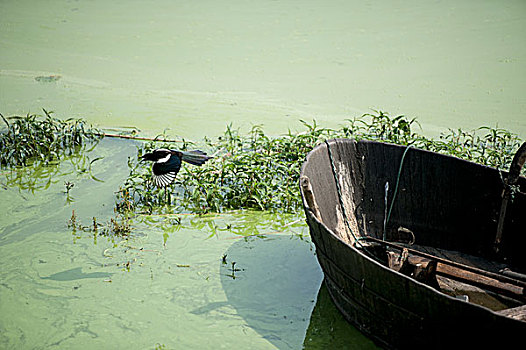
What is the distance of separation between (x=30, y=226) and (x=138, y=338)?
3.71ft

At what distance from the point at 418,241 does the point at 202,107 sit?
85.6 inches

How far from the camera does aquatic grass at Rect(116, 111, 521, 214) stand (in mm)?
2941

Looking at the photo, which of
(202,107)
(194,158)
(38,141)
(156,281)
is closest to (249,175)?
(194,158)

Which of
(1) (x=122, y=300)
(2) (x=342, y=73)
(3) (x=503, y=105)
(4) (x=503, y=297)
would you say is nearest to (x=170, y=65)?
(2) (x=342, y=73)

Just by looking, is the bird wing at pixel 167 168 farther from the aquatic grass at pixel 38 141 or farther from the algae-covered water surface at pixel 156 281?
the aquatic grass at pixel 38 141

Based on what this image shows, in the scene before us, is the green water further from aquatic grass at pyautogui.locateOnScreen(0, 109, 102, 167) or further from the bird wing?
the bird wing

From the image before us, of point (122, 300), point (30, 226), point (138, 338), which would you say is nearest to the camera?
point (138, 338)

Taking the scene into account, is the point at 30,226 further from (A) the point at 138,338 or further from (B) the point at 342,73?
(B) the point at 342,73

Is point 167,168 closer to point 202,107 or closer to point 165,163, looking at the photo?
point 165,163

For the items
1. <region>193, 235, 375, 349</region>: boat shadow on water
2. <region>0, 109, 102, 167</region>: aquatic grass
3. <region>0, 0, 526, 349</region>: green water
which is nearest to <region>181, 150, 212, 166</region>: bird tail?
<region>0, 0, 526, 349</region>: green water

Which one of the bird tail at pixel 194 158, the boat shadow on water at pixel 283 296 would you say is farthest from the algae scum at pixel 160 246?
the bird tail at pixel 194 158

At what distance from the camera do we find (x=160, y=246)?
2594 millimetres

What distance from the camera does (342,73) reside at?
14.8 ft

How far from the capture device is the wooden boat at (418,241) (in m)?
1.54
